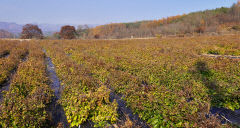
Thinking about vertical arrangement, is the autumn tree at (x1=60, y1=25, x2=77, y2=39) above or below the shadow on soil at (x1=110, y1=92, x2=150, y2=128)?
above

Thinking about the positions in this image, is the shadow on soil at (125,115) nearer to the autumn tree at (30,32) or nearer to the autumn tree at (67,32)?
the autumn tree at (67,32)

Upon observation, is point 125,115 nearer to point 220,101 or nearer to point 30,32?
point 220,101

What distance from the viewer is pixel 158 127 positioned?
325cm

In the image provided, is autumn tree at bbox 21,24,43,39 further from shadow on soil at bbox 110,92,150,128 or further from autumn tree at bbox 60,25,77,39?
shadow on soil at bbox 110,92,150,128

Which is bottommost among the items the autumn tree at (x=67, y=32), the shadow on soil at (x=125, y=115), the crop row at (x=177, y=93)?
the shadow on soil at (x=125, y=115)

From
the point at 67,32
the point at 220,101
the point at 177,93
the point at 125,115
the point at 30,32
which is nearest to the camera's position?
the point at 125,115

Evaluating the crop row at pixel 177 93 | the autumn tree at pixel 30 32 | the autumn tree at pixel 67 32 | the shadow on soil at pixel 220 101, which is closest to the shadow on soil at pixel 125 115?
the crop row at pixel 177 93

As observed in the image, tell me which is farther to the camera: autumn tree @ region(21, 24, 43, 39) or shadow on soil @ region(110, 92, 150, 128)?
autumn tree @ region(21, 24, 43, 39)

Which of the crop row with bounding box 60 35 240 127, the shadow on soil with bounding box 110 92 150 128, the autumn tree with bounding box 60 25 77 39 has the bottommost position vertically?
the shadow on soil with bounding box 110 92 150 128

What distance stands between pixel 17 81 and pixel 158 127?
5.17m

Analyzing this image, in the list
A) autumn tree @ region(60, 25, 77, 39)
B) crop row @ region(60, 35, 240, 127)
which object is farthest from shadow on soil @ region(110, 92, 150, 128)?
autumn tree @ region(60, 25, 77, 39)

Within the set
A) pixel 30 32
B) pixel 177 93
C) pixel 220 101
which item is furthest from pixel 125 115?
pixel 30 32

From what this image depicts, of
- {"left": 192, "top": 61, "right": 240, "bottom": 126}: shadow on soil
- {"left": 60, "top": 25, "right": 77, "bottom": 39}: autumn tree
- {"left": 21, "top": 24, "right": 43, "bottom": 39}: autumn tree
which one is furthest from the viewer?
{"left": 60, "top": 25, "right": 77, "bottom": 39}: autumn tree

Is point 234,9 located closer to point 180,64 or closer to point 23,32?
point 180,64
